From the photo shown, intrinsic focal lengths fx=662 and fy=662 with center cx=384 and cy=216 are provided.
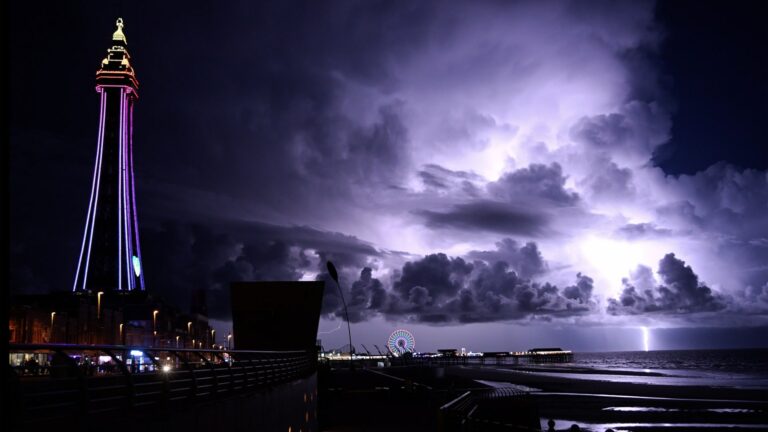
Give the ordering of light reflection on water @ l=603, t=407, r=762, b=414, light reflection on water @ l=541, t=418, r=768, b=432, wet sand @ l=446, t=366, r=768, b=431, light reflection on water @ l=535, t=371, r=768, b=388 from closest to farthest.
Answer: light reflection on water @ l=541, t=418, r=768, b=432
wet sand @ l=446, t=366, r=768, b=431
light reflection on water @ l=603, t=407, r=762, b=414
light reflection on water @ l=535, t=371, r=768, b=388

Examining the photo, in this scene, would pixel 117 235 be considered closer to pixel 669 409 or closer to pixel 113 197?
pixel 113 197

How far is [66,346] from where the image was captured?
24.7 ft

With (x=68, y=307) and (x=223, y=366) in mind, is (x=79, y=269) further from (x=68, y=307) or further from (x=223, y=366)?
(x=223, y=366)

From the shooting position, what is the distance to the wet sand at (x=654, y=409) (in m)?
31.9

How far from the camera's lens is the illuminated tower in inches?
5802

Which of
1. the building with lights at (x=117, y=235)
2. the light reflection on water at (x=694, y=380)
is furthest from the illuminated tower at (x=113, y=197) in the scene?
the light reflection on water at (x=694, y=380)

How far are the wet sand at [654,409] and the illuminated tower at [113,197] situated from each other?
388 feet

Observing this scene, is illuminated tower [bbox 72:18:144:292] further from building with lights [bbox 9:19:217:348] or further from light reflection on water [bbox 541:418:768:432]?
light reflection on water [bbox 541:418:768:432]

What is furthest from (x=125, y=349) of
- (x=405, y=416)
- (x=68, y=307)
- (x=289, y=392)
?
(x=68, y=307)

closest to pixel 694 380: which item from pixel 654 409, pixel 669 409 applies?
pixel 669 409

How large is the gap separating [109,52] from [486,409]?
162578 millimetres

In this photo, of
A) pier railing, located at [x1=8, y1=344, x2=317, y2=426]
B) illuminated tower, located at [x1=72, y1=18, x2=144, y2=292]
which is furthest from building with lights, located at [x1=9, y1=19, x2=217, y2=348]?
pier railing, located at [x1=8, y1=344, x2=317, y2=426]

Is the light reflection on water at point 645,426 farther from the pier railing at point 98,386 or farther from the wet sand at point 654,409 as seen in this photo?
the pier railing at point 98,386

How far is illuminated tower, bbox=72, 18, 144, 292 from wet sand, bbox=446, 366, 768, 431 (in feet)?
388
